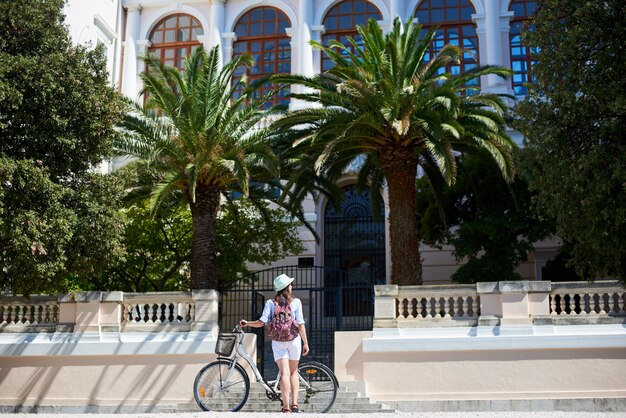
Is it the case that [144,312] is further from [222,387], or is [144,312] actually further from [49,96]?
[222,387]

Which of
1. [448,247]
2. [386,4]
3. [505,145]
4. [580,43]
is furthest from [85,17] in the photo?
[580,43]

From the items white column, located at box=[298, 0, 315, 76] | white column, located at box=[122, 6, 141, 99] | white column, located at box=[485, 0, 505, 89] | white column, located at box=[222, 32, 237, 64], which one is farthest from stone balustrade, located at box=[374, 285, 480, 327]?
white column, located at box=[122, 6, 141, 99]

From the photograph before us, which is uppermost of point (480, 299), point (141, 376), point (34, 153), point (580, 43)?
point (580, 43)

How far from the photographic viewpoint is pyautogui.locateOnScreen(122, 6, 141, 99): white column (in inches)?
1203

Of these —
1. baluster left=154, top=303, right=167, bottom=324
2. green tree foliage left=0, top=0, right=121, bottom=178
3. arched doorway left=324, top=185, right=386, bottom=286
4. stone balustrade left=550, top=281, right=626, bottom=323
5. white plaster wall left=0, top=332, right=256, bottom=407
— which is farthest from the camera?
arched doorway left=324, top=185, right=386, bottom=286

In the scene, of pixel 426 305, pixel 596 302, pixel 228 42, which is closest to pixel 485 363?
pixel 426 305

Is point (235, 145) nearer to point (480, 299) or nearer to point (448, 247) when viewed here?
point (480, 299)

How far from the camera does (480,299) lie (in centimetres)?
1617

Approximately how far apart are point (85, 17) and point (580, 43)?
21.1 metres

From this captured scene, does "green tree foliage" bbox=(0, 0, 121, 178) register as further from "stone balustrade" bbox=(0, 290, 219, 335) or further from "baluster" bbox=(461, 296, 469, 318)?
"baluster" bbox=(461, 296, 469, 318)

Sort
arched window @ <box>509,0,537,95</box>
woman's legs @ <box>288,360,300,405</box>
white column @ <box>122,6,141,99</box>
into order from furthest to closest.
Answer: white column @ <box>122,6,141,99</box>
arched window @ <box>509,0,537,95</box>
woman's legs @ <box>288,360,300,405</box>

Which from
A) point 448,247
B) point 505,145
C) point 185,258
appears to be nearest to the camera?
point 505,145

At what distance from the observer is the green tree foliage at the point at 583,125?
11695 mm

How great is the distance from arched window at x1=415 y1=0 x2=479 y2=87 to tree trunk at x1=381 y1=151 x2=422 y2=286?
11419 millimetres
